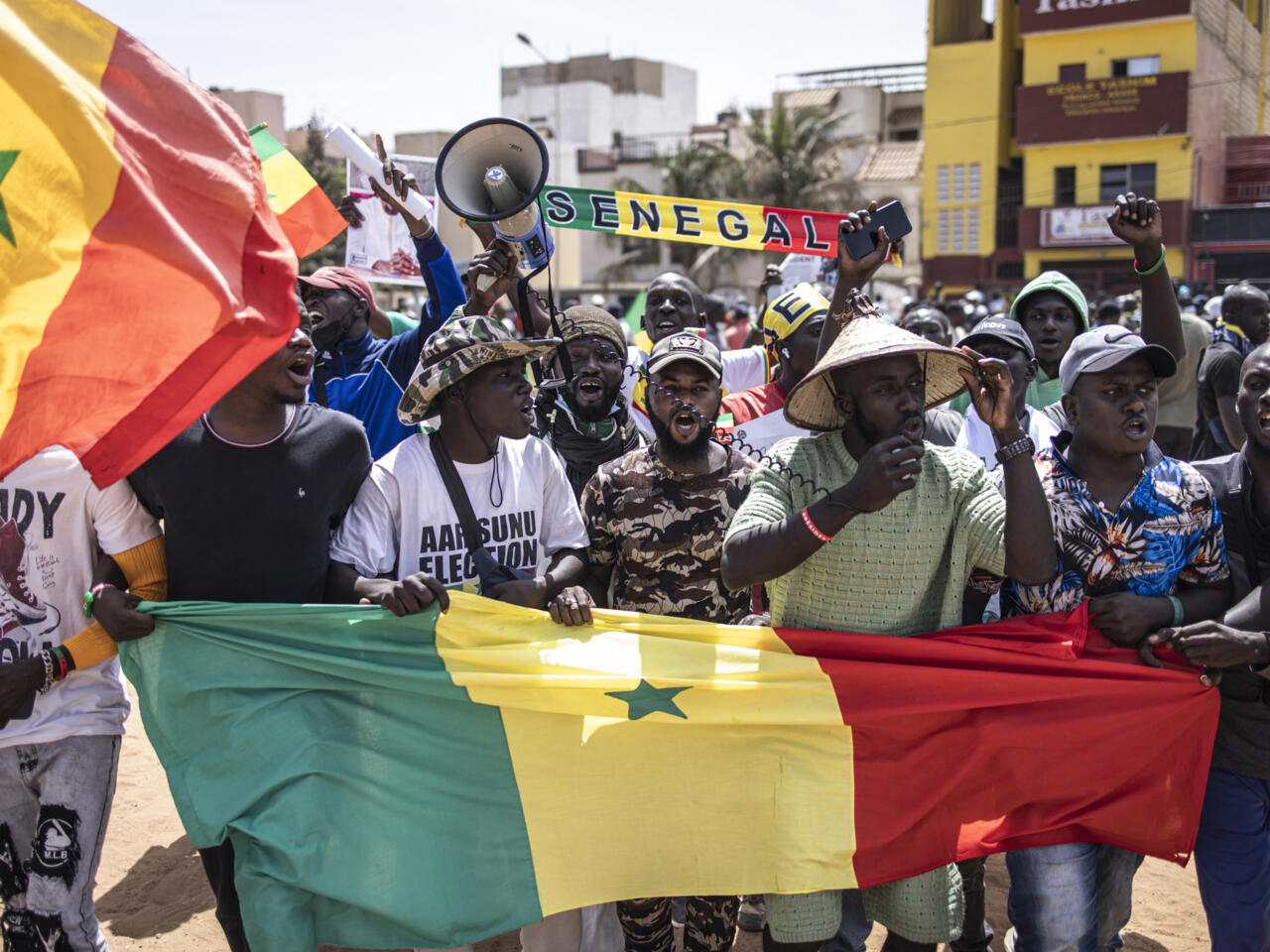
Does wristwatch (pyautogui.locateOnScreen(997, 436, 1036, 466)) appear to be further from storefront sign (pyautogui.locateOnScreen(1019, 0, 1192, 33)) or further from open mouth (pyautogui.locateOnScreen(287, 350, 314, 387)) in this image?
storefront sign (pyautogui.locateOnScreen(1019, 0, 1192, 33))

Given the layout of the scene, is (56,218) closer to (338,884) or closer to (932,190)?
(338,884)

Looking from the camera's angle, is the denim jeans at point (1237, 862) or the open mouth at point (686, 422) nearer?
the denim jeans at point (1237, 862)

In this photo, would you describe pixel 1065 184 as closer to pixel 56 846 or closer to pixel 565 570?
pixel 565 570

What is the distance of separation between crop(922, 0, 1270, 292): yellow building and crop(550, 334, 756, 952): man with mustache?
3541cm

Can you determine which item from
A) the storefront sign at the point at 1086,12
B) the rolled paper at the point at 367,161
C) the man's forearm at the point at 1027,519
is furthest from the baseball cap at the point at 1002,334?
the storefront sign at the point at 1086,12

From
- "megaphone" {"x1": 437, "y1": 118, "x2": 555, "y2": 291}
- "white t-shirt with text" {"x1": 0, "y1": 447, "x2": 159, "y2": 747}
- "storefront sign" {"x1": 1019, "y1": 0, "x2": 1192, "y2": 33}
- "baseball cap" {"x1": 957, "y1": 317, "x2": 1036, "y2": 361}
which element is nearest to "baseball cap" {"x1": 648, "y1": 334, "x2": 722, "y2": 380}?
"megaphone" {"x1": 437, "y1": 118, "x2": 555, "y2": 291}

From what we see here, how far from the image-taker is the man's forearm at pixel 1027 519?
9.61 feet

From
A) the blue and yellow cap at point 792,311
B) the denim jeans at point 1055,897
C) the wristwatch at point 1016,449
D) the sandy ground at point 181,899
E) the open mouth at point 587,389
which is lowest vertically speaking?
the sandy ground at point 181,899

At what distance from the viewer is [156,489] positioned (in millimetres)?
3277

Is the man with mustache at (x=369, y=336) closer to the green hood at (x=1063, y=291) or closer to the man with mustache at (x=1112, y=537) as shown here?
the man with mustache at (x=1112, y=537)

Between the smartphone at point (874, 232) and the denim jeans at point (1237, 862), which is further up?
the smartphone at point (874, 232)

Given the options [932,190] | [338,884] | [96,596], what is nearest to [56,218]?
[96,596]

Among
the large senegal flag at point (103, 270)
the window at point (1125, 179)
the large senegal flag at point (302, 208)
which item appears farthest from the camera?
the window at point (1125, 179)

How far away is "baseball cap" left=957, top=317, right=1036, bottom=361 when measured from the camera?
4465 millimetres
